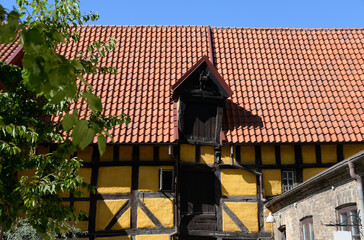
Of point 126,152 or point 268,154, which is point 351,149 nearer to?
point 268,154

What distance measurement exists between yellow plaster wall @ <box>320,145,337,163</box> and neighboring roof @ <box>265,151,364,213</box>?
6.37ft

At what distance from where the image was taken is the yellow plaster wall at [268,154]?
Result: 10727 millimetres

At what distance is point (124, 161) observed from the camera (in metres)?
10.5

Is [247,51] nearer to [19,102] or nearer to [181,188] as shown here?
[181,188]

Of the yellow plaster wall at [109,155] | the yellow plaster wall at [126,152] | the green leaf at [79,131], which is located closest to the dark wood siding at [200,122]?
the yellow plaster wall at [126,152]

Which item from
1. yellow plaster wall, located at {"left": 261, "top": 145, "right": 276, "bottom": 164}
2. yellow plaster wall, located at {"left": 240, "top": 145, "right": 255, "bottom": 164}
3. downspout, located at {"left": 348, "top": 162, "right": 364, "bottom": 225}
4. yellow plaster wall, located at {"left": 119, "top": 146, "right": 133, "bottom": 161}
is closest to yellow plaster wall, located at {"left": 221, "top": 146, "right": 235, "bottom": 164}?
yellow plaster wall, located at {"left": 240, "top": 145, "right": 255, "bottom": 164}

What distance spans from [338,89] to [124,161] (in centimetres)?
670

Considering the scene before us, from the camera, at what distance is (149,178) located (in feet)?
34.2

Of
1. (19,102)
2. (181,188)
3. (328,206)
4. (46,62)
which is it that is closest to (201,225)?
(181,188)

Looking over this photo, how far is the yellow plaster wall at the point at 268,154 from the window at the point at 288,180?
47 cm

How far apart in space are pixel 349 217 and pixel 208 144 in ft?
15.0

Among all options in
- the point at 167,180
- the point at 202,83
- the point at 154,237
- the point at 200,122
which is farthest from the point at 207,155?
the point at 154,237

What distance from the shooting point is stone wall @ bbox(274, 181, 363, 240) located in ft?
22.5

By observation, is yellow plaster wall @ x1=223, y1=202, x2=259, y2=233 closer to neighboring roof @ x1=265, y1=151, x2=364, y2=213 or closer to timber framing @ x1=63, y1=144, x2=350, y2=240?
timber framing @ x1=63, y1=144, x2=350, y2=240
